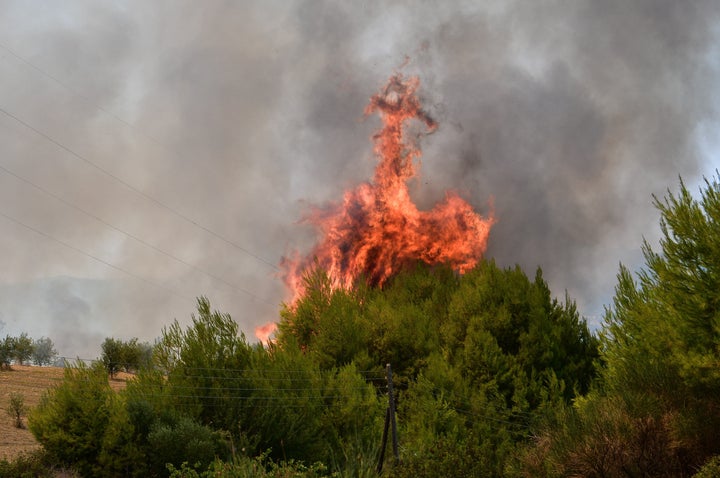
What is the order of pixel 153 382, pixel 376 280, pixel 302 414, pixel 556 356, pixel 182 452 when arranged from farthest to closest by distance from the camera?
1. pixel 376 280
2. pixel 556 356
3. pixel 302 414
4. pixel 153 382
5. pixel 182 452

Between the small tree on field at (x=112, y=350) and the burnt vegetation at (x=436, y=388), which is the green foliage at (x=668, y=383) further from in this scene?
the small tree on field at (x=112, y=350)

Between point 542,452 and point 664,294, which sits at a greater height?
point 664,294

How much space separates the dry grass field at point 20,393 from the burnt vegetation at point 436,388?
7.04 ft

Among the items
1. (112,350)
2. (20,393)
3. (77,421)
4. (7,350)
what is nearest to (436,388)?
(77,421)

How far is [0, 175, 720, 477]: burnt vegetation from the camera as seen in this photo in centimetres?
1931

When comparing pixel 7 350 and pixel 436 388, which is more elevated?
pixel 7 350

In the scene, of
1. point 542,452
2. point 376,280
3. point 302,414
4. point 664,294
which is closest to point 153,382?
point 302,414

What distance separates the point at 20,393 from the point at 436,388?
963 inches

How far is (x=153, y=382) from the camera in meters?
29.6

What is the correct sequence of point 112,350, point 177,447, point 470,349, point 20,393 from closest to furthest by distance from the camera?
point 177,447
point 470,349
point 20,393
point 112,350

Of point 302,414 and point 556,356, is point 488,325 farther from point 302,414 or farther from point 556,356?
point 302,414

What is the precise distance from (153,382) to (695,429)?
21.6 m

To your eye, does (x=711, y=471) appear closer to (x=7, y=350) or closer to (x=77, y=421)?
(x=77, y=421)

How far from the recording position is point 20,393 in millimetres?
39562
